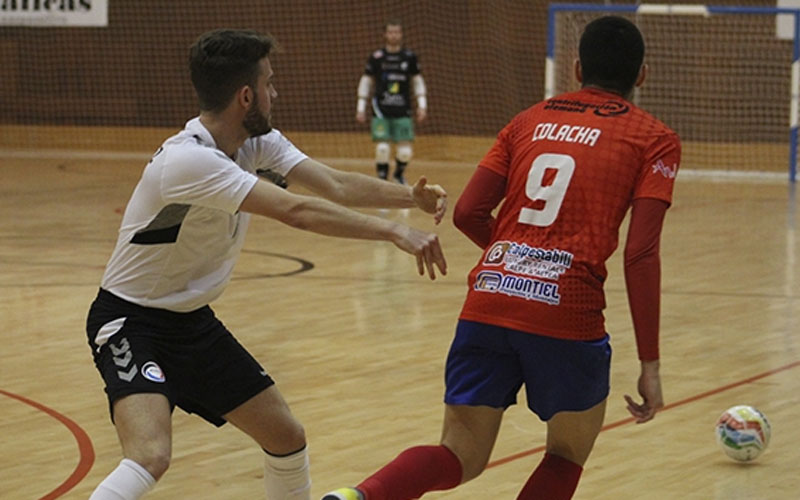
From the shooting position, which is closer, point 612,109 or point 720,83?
point 612,109

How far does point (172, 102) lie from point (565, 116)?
17045 millimetres

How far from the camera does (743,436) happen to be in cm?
479

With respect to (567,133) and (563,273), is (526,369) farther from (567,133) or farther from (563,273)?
(567,133)

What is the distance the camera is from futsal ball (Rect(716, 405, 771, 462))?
4.78 metres

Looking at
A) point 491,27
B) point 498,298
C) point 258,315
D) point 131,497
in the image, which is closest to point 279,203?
point 498,298

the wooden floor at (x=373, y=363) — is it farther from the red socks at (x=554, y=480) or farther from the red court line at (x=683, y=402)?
the red socks at (x=554, y=480)

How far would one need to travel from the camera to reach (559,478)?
3.32 m

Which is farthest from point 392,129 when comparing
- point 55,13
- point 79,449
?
point 79,449

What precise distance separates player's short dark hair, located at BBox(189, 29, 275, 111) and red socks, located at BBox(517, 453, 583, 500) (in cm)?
120

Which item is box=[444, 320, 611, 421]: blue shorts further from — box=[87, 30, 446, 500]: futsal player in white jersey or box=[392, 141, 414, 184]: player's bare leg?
box=[392, 141, 414, 184]: player's bare leg

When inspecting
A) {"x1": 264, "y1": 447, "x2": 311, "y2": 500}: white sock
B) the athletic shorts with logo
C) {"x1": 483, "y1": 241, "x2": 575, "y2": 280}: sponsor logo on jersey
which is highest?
{"x1": 483, "y1": 241, "x2": 575, "y2": 280}: sponsor logo on jersey

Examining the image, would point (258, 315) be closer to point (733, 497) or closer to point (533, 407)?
point (733, 497)

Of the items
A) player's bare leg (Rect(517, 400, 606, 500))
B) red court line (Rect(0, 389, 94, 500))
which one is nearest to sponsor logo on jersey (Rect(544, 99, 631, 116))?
player's bare leg (Rect(517, 400, 606, 500))

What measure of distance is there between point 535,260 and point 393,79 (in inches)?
488
